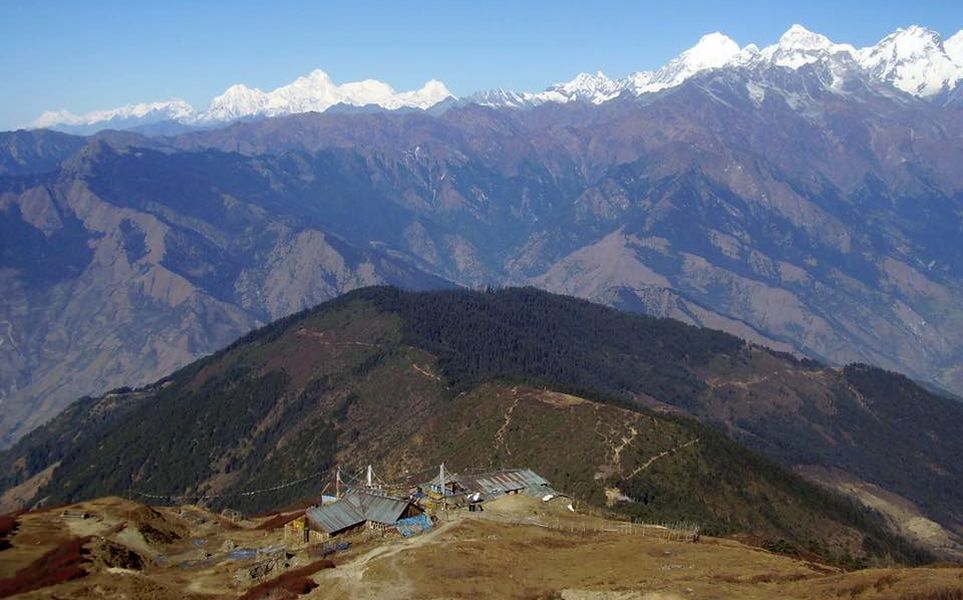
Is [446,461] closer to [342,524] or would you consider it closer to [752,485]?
[752,485]

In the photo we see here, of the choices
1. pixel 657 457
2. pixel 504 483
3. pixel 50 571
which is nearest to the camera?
pixel 50 571

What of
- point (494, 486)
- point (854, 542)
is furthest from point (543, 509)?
point (854, 542)

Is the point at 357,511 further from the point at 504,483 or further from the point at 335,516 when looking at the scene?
the point at 504,483

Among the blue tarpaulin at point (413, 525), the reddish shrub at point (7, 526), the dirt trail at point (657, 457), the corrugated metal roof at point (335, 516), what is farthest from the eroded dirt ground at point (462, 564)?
the dirt trail at point (657, 457)

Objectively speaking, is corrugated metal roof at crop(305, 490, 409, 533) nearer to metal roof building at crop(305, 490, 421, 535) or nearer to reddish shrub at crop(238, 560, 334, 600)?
metal roof building at crop(305, 490, 421, 535)

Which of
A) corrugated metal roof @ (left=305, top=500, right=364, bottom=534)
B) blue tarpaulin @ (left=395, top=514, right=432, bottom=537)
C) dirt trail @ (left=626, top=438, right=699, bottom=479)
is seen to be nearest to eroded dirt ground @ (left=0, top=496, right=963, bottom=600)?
blue tarpaulin @ (left=395, top=514, right=432, bottom=537)

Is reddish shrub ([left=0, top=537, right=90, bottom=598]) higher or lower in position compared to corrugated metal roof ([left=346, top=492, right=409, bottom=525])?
higher

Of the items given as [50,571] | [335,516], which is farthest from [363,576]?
[50,571]
